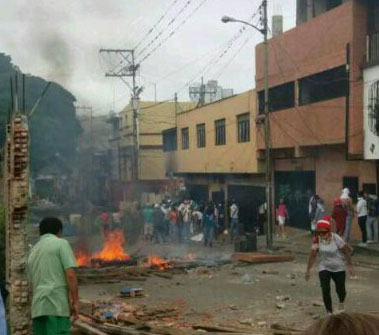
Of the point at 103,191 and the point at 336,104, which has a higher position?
the point at 336,104

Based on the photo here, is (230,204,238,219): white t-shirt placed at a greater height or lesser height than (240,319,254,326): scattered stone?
greater

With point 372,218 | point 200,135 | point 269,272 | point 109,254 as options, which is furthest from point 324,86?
point 200,135

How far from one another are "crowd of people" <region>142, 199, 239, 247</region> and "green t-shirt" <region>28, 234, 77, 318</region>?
18.7 metres

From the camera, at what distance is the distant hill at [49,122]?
39062mm

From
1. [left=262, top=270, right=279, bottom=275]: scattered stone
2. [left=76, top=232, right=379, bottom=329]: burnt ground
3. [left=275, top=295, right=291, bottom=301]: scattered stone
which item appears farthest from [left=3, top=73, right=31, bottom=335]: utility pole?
[left=262, top=270, right=279, bottom=275]: scattered stone

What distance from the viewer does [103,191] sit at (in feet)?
162

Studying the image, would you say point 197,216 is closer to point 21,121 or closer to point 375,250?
point 375,250

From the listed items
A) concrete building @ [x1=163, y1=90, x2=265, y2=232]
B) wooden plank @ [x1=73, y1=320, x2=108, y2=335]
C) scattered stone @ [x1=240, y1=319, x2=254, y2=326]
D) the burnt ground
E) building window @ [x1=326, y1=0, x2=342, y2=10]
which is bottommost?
the burnt ground

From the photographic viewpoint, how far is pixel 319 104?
22.8 metres

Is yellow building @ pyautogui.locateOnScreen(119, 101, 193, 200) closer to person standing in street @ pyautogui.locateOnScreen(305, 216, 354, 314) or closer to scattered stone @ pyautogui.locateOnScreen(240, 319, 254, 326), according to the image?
scattered stone @ pyautogui.locateOnScreen(240, 319, 254, 326)

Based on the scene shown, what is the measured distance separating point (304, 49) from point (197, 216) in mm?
8751

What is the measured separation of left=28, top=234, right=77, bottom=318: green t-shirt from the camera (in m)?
5.89

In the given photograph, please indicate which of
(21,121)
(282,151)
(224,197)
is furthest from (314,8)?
(21,121)

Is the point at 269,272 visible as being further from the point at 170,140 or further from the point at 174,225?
the point at 170,140
